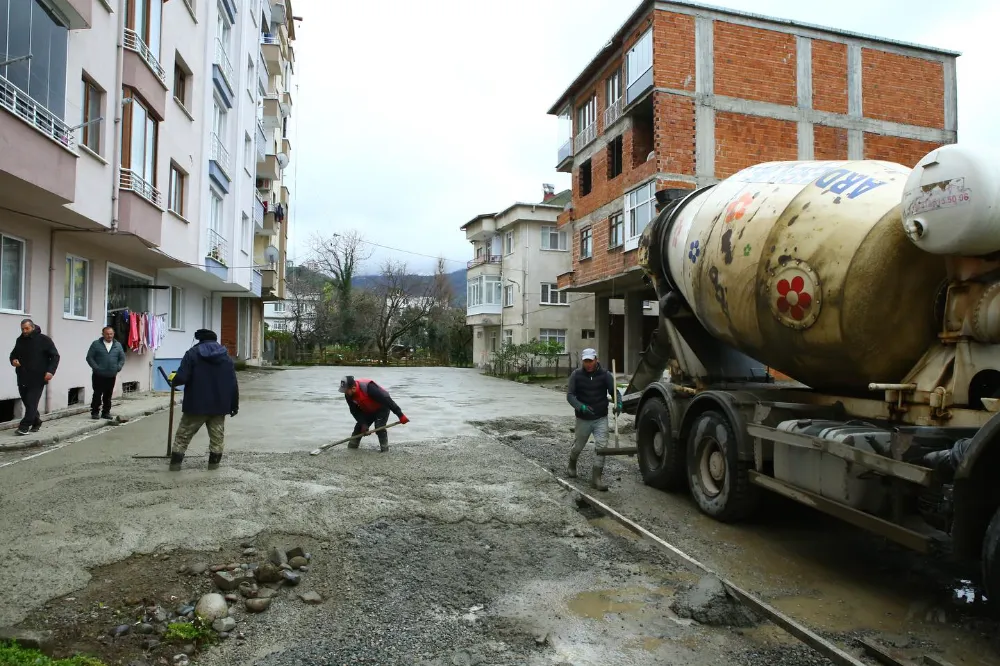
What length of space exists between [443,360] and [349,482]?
4972 centimetres

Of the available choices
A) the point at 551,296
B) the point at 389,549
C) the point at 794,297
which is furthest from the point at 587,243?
the point at 389,549

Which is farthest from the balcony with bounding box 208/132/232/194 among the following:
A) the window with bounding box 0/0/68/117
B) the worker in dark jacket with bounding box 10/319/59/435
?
the worker in dark jacket with bounding box 10/319/59/435

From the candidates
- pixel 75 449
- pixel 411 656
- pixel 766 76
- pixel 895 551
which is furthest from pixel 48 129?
pixel 766 76

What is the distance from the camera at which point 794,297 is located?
5.43 metres

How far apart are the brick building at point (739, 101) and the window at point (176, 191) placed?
13.7 meters

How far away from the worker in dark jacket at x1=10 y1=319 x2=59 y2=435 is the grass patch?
7.69 m

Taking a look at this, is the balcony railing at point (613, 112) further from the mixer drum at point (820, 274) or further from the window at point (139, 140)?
the mixer drum at point (820, 274)

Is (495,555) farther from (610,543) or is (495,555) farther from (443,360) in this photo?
(443,360)

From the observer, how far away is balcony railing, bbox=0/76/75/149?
9.50 metres

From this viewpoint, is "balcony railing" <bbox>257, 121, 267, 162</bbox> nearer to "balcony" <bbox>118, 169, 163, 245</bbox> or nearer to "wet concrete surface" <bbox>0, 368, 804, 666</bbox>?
"balcony" <bbox>118, 169, 163, 245</bbox>

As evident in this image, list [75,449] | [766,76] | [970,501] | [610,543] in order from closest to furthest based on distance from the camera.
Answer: [970,501] < [610,543] < [75,449] < [766,76]

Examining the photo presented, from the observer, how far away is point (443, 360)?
187 ft

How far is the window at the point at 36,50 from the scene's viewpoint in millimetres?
9469

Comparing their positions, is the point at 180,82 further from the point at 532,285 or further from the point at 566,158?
the point at 532,285
